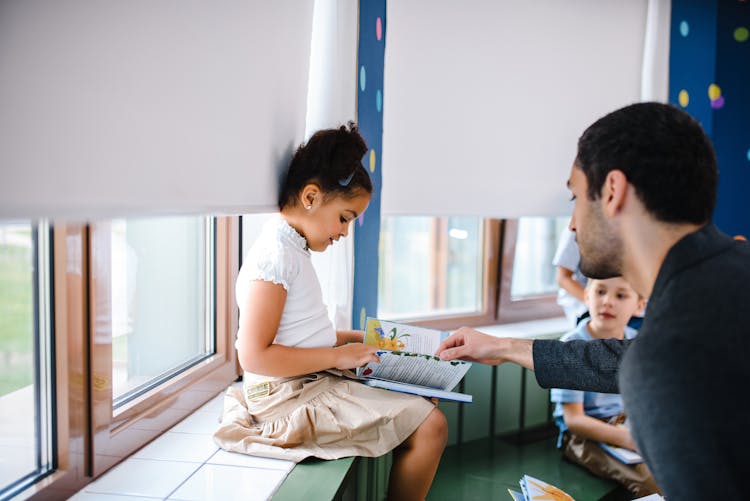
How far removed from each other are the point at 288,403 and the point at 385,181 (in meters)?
0.96

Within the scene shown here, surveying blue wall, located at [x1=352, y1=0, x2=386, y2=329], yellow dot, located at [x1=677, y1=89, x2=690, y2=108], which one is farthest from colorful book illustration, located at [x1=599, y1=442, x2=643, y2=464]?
yellow dot, located at [x1=677, y1=89, x2=690, y2=108]

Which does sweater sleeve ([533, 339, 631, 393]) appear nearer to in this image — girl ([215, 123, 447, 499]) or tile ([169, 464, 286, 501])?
girl ([215, 123, 447, 499])

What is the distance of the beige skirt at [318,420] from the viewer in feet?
5.00

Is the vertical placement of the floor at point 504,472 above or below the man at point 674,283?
below

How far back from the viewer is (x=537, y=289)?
343cm

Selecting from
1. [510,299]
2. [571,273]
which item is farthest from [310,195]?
[510,299]

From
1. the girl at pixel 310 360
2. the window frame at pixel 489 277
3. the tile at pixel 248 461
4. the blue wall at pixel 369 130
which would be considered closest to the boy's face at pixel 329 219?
the girl at pixel 310 360

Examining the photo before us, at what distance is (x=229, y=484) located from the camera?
4.58 feet

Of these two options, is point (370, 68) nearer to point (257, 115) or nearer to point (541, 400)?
point (257, 115)

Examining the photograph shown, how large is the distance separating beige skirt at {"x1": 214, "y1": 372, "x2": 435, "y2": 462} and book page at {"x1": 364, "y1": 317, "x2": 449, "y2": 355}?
0.46 ft

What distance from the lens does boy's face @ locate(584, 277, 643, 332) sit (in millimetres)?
2273

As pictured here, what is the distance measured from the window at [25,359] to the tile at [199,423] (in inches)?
17.7

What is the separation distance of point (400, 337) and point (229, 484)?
1.95 feet

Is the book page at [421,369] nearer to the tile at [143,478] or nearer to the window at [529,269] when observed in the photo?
the tile at [143,478]
